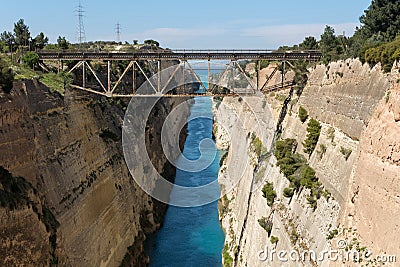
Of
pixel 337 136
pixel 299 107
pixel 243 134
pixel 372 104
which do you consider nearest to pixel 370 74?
pixel 372 104

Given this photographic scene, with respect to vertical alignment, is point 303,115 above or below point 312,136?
above

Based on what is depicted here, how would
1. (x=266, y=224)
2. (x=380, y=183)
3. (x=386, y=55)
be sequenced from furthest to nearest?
(x=266, y=224) < (x=386, y=55) < (x=380, y=183)

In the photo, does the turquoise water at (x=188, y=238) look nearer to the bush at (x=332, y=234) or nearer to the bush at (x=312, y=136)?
the bush at (x=312, y=136)

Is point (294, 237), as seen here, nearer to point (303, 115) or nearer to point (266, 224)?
point (266, 224)

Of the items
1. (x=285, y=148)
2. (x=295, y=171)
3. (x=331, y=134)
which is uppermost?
(x=331, y=134)

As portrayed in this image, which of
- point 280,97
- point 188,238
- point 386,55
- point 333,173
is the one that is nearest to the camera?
point 386,55

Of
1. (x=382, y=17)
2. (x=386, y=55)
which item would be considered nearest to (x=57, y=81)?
(x=386, y=55)

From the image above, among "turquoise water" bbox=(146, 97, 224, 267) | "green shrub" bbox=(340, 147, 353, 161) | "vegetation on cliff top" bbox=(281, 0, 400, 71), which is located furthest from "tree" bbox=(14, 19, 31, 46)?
"green shrub" bbox=(340, 147, 353, 161)
